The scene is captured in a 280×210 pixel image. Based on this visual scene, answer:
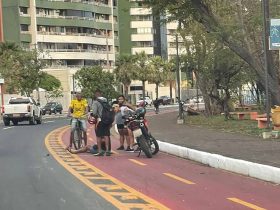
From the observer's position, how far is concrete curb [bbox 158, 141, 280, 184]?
11.4 m

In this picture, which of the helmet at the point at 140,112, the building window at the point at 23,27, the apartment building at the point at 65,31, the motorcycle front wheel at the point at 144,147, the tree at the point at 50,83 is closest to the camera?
the motorcycle front wheel at the point at 144,147

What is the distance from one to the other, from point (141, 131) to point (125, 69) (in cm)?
7737

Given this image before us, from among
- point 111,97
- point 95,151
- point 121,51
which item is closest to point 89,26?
point 121,51

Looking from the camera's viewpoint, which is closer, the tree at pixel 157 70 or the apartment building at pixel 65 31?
the apartment building at pixel 65 31

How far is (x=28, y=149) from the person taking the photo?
1916 centimetres

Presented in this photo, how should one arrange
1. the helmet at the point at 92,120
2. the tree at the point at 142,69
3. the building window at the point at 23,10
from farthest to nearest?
the tree at the point at 142,69 → the building window at the point at 23,10 → the helmet at the point at 92,120

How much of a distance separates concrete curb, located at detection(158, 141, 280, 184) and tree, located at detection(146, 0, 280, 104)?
8463mm

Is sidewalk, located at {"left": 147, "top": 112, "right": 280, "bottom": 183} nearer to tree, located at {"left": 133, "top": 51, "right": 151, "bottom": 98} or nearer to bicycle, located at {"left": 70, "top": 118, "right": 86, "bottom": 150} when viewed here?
bicycle, located at {"left": 70, "top": 118, "right": 86, "bottom": 150}

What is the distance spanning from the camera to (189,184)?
436 inches

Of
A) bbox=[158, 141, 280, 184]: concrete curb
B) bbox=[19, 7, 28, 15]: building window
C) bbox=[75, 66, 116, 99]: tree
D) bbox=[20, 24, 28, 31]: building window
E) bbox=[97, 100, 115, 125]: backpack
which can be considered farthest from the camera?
bbox=[20, 24, 28, 31]: building window

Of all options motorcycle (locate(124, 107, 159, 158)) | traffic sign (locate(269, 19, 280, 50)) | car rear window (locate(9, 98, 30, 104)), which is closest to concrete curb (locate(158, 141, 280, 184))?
motorcycle (locate(124, 107, 159, 158))

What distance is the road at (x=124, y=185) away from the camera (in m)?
9.17

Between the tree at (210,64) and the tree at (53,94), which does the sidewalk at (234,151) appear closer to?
the tree at (210,64)

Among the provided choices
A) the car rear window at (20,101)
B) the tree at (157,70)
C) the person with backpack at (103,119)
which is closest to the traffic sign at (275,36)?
the person with backpack at (103,119)
